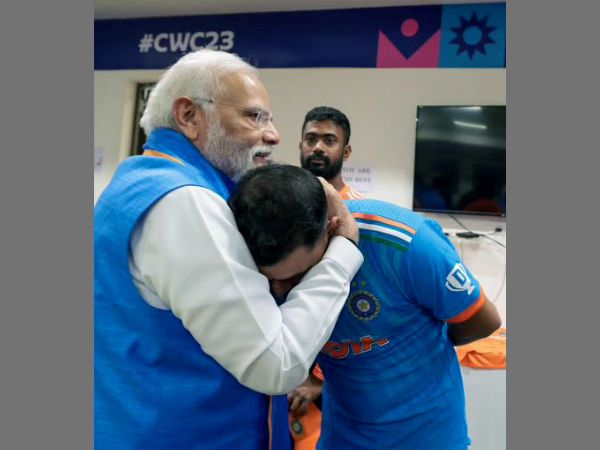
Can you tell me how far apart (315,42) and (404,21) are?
0.66 metres

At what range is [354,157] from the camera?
3.52m

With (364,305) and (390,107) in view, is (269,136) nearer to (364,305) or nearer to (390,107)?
(364,305)

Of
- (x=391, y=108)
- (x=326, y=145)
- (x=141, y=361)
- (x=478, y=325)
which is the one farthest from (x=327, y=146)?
(x=141, y=361)

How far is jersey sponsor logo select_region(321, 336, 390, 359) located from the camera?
927mm

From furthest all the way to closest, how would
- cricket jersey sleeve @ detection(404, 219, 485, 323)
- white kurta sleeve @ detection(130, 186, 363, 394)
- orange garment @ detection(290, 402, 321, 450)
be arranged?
orange garment @ detection(290, 402, 321, 450)
cricket jersey sleeve @ detection(404, 219, 485, 323)
white kurta sleeve @ detection(130, 186, 363, 394)

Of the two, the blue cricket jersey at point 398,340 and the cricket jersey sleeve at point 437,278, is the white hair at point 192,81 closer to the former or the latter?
the blue cricket jersey at point 398,340

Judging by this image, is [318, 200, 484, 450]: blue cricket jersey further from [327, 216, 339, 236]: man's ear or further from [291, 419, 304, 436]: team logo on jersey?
[291, 419, 304, 436]: team logo on jersey

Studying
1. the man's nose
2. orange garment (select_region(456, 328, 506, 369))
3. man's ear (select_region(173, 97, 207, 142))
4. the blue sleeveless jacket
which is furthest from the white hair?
orange garment (select_region(456, 328, 506, 369))

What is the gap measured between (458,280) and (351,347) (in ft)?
0.83

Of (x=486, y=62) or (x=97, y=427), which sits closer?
(x=97, y=427)

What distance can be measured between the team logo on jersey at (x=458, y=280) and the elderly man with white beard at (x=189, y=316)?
0.61 feet

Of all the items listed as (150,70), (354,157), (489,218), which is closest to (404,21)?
(354,157)

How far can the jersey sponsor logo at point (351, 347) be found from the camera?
0.93 m

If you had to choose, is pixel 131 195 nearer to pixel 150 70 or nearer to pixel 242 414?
pixel 242 414
